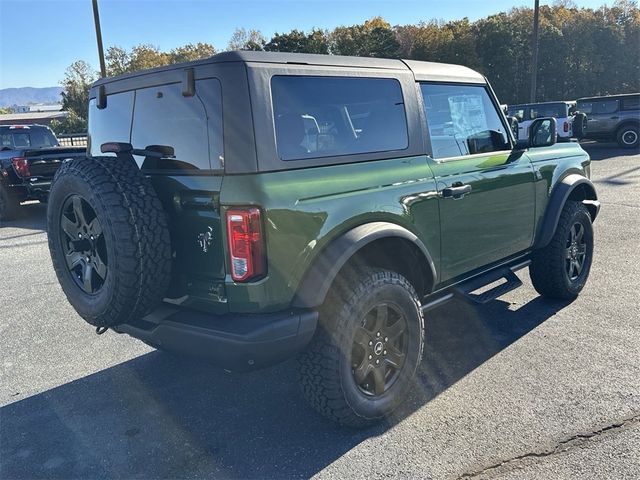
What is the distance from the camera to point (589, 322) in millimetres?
4223

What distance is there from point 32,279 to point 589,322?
580 centimetres

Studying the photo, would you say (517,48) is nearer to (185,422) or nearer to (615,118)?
(615,118)

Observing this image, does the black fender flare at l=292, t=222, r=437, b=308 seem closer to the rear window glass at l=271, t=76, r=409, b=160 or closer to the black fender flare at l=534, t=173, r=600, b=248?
the rear window glass at l=271, t=76, r=409, b=160

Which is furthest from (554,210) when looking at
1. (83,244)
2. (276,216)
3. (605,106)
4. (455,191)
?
(605,106)

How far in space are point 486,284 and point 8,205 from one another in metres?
9.42

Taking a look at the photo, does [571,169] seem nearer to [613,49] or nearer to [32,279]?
[32,279]

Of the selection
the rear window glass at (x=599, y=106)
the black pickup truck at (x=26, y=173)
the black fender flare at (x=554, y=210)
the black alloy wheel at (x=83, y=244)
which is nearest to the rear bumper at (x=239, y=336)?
the black alloy wheel at (x=83, y=244)

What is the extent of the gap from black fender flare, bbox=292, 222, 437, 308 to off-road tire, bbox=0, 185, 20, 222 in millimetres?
9386

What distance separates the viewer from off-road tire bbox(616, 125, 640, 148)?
17609 mm

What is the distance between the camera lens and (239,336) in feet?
7.99

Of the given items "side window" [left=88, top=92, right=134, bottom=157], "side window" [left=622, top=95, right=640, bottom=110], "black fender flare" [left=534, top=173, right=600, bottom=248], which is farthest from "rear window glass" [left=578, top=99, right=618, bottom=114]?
"side window" [left=88, top=92, right=134, bottom=157]

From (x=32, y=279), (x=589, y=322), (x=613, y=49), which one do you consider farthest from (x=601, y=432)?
(x=613, y=49)

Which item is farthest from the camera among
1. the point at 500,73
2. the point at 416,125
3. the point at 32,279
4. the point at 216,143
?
the point at 500,73

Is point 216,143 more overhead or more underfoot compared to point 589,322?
more overhead
